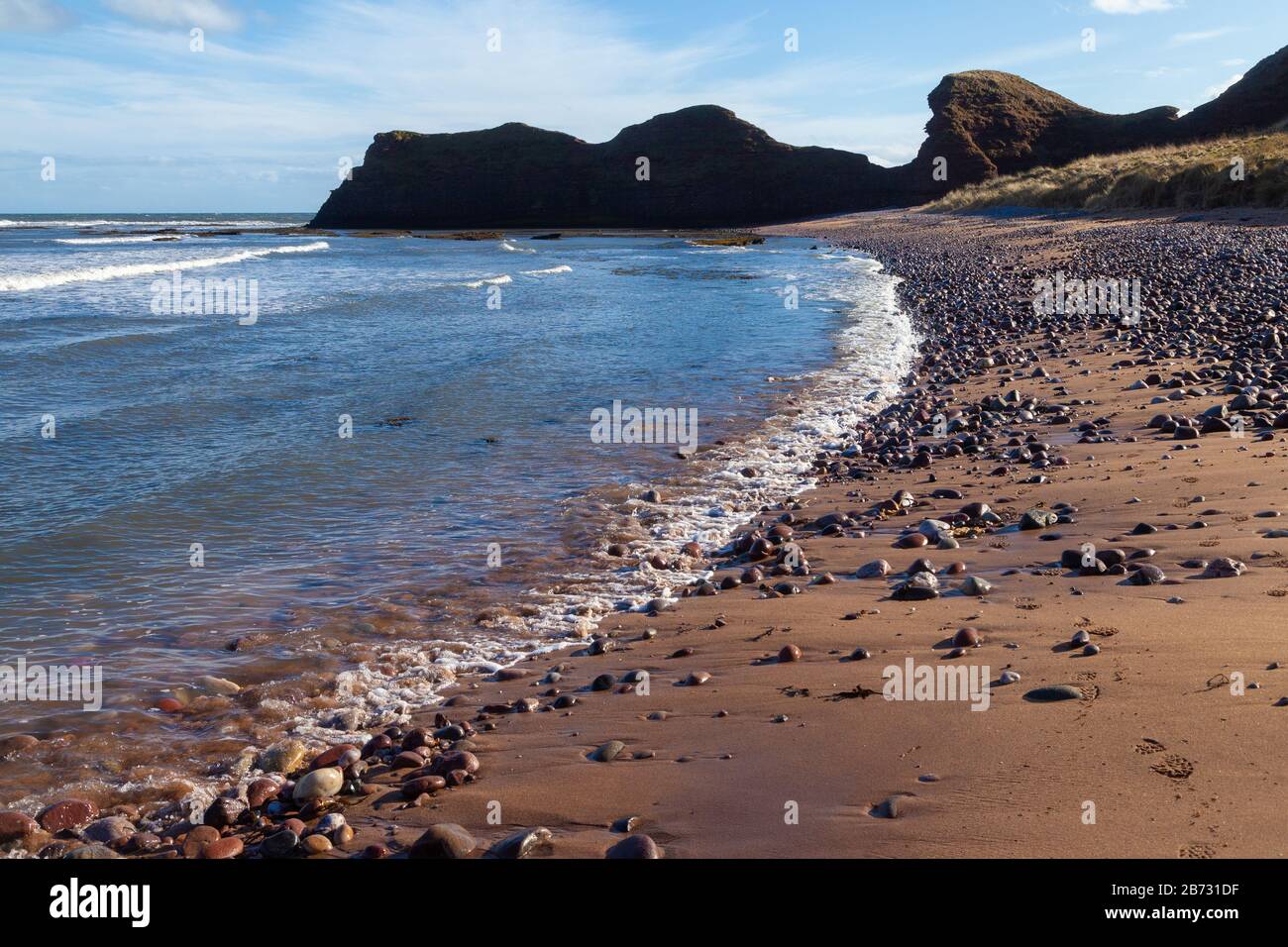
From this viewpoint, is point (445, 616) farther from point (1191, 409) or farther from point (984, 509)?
point (1191, 409)

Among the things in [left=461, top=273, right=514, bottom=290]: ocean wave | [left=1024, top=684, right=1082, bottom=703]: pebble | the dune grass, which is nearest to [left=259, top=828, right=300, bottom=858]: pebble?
[left=1024, top=684, right=1082, bottom=703]: pebble

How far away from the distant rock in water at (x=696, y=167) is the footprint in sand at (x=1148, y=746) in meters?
87.0

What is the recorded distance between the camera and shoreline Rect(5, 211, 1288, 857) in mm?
2963

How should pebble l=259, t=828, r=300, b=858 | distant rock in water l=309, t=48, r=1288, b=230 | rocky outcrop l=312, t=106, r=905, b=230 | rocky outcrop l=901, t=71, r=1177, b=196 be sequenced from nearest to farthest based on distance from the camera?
pebble l=259, t=828, r=300, b=858
rocky outcrop l=901, t=71, r=1177, b=196
distant rock in water l=309, t=48, r=1288, b=230
rocky outcrop l=312, t=106, r=905, b=230

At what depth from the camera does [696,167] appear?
106312mm

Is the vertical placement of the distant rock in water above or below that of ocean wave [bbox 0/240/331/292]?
above

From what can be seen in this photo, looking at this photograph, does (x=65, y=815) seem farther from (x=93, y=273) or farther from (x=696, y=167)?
(x=696, y=167)

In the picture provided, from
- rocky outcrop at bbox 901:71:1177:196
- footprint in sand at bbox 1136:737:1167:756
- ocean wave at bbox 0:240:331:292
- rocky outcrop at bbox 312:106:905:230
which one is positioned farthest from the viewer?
rocky outcrop at bbox 312:106:905:230

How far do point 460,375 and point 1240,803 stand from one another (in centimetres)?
1339

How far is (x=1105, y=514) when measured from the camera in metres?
6.21

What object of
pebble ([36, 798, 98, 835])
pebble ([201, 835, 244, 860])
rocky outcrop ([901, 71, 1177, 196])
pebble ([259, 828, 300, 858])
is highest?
rocky outcrop ([901, 71, 1177, 196])

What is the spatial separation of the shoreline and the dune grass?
26.0m

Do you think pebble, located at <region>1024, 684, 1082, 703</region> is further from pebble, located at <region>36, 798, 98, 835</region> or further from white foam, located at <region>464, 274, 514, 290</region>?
white foam, located at <region>464, 274, 514, 290</region>

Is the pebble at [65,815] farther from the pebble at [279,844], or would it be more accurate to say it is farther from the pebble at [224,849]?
the pebble at [279,844]
